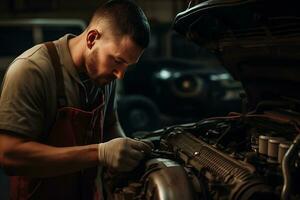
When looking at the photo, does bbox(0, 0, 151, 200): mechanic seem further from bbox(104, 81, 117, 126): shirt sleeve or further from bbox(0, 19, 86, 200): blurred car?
bbox(0, 19, 86, 200): blurred car

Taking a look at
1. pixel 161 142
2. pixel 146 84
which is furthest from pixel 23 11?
pixel 161 142

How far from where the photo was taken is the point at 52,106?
6.30 feet

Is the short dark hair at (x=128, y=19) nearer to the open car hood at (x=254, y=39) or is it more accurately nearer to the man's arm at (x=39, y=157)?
the open car hood at (x=254, y=39)

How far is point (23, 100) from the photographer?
180cm

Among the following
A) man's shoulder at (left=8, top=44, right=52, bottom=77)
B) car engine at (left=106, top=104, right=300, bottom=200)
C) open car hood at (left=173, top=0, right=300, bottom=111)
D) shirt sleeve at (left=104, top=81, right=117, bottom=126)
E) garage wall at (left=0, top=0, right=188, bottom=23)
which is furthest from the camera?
garage wall at (left=0, top=0, right=188, bottom=23)

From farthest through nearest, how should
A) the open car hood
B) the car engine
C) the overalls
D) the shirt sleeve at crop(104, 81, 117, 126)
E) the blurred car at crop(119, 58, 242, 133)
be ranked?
the blurred car at crop(119, 58, 242, 133) → the shirt sleeve at crop(104, 81, 117, 126) → the overalls → the open car hood → the car engine

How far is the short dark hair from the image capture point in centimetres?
192

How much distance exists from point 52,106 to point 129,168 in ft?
1.55

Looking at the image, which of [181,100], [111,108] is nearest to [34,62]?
[111,108]

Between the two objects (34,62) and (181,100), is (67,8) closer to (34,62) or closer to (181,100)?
(181,100)

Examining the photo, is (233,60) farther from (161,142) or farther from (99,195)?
(99,195)

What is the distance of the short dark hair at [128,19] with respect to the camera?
192 centimetres

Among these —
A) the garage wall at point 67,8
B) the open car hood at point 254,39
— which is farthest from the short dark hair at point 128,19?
the garage wall at point 67,8

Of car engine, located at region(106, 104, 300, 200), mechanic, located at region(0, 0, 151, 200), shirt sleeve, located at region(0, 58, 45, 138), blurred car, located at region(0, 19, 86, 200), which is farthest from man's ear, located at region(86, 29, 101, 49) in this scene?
blurred car, located at region(0, 19, 86, 200)
